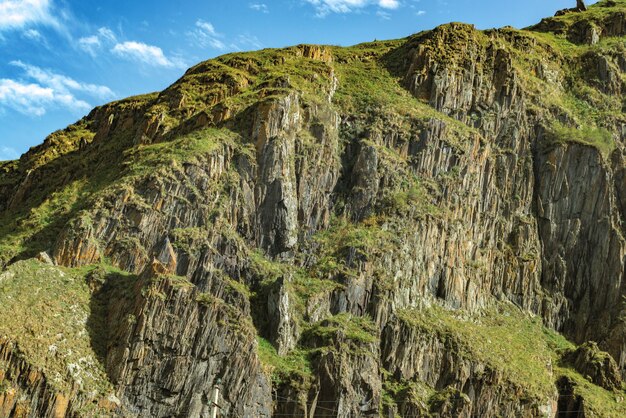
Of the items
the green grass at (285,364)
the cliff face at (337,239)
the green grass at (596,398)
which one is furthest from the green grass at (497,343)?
the green grass at (285,364)

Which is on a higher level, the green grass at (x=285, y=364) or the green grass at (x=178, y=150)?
the green grass at (x=178, y=150)

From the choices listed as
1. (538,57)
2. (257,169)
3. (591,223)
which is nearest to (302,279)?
(257,169)

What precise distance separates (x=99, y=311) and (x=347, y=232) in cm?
2133

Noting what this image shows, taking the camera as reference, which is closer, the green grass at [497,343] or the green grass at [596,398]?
the green grass at [596,398]

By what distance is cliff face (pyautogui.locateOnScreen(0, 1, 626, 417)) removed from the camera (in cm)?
5350

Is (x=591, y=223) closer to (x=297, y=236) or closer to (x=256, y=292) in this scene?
(x=297, y=236)

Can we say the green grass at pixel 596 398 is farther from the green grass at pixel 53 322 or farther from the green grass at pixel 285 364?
the green grass at pixel 53 322

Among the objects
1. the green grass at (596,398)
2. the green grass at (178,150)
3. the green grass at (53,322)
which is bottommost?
the green grass at (53,322)

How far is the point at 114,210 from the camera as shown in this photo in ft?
200

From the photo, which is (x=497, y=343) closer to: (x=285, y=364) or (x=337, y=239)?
(x=337, y=239)

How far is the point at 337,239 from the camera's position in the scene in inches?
2675

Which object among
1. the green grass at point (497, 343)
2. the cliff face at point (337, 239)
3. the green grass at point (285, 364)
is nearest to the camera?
the cliff face at point (337, 239)

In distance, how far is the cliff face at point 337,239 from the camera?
5350cm

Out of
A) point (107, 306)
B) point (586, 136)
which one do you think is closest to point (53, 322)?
point (107, 306)
